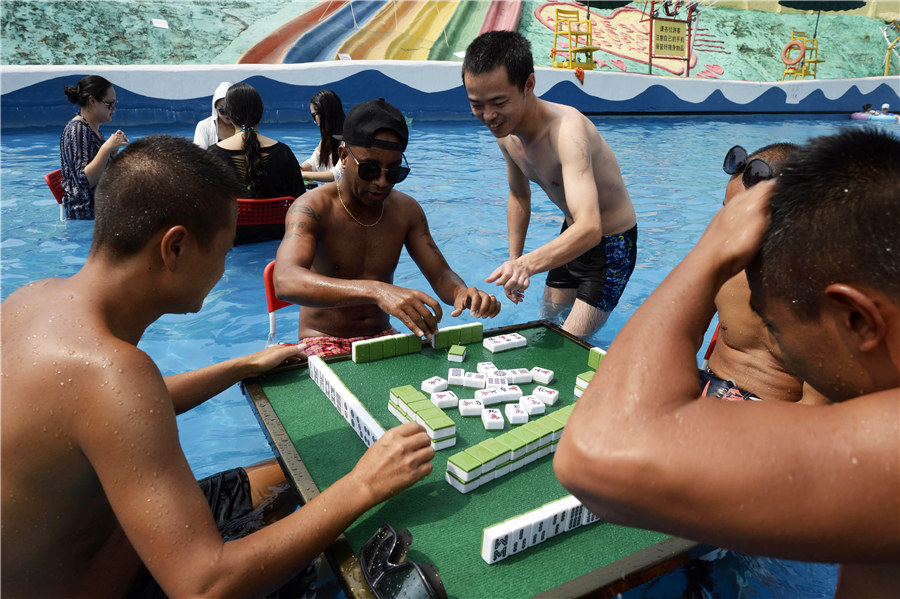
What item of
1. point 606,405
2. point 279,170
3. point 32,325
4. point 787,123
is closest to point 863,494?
point 606,405

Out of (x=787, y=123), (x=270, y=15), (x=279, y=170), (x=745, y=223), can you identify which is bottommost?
(x=787, y=123)

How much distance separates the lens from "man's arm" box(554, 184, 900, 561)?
0.90 m

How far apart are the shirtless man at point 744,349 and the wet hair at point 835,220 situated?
163cm

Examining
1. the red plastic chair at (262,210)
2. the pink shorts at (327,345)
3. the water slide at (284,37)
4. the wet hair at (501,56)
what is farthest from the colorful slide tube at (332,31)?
the pink shorts at (327,345)

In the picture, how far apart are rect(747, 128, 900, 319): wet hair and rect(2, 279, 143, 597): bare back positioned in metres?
1.43

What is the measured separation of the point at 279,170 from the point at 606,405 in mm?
5143

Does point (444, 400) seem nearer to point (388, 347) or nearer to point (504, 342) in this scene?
point (388, 347)

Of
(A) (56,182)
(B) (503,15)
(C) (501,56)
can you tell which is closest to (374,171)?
(C) (501,56)

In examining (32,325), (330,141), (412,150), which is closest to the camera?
(32,325)

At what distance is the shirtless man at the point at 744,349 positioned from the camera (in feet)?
8.89

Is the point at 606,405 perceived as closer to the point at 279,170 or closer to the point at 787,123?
the point at 279,170

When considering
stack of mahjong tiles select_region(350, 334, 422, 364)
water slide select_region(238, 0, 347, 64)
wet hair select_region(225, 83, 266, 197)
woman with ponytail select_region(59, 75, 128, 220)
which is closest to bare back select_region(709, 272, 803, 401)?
stack of mahjong tiles select_region(350, 334, 422, 364)

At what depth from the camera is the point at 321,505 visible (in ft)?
5.19

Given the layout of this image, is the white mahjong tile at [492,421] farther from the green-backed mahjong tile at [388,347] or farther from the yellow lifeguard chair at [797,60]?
the yellow lifeguard chair at [797,60]
